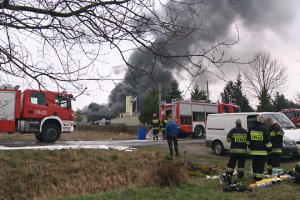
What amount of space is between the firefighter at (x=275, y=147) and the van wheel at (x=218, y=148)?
185 inches

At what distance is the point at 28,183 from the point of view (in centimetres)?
1095

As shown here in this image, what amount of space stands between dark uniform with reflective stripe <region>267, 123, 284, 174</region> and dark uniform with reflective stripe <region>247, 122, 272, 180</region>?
729 mm

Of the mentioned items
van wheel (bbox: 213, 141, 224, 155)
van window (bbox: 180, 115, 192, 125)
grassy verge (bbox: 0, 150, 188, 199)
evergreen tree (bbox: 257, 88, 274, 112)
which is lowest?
grassy verge (bbox: 0, 150, 188, 199)

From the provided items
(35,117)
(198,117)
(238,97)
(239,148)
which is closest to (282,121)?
(239,148)

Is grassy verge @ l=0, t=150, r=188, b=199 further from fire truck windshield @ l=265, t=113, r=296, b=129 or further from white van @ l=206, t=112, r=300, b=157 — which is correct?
fire truck windshield @ l=265, t=113, r=296, b=129

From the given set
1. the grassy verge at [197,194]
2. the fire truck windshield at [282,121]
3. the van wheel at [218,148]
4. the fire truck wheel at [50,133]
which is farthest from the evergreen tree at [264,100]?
the grassy verge at [197,194]

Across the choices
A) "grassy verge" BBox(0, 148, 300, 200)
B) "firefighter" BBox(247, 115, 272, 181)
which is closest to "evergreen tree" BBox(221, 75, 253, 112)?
"grassy verge" BBox(0, 148, 300, 200)

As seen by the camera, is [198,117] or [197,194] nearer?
[197,194]

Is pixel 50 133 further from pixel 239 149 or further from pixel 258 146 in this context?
pixel 258 146

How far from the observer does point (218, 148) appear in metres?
14.9

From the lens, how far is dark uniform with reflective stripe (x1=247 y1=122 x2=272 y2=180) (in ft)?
28.1

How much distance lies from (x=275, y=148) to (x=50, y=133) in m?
10.3

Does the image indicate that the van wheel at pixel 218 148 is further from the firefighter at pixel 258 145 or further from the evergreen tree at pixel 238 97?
the evergreen tree at pixel 238 97

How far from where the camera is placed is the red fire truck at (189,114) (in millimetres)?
22328
